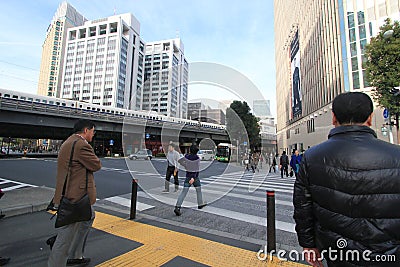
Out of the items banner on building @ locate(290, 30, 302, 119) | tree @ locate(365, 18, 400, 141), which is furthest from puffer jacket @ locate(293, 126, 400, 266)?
banner on building @ locate(290, 30, 302, 119)

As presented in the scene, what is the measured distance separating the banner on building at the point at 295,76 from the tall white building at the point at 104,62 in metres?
61.4

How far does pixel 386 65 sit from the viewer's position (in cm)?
1348

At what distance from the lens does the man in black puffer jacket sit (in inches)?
50.8

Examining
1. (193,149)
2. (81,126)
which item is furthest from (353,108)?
(193,149)

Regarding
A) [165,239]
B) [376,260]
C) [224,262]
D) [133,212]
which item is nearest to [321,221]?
[376,260]

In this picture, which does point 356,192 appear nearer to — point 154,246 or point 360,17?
point 154,246

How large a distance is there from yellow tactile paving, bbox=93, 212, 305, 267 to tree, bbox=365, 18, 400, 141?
15.9 meters

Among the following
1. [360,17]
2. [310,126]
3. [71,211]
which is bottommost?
[71,211]

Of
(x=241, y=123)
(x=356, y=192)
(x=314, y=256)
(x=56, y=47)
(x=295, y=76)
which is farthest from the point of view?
(x=56, y=47)

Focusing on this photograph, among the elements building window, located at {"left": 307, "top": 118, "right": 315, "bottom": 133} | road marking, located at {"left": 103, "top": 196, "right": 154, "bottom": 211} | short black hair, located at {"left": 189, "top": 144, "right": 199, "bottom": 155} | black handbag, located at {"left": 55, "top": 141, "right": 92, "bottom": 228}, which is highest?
building window, located at {"left": 307, "top": 118, "right": 315, "bottom": 133}

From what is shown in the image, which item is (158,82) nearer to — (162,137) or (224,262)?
(162,137)

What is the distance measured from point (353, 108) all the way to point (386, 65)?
1681 cm

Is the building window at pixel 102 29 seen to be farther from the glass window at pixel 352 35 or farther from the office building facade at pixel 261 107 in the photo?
the office building facade at pixel 261 107

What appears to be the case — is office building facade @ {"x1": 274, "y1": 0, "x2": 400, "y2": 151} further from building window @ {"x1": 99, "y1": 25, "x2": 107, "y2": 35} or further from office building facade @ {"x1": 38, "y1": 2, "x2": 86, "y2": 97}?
office building facade @ {"x1": 38, "y1": 2, "x2": 86, "y2": 97}
